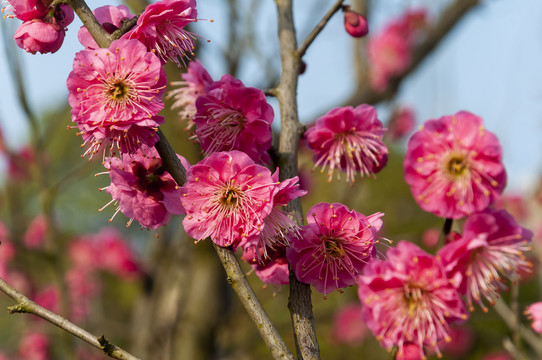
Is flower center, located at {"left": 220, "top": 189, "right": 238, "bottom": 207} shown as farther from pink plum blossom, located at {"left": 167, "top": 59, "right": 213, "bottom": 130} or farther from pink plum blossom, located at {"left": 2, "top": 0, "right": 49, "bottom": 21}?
→ pink plum blossom, located at {"left": 2, "top": 0, "right": 49, "bottom": 21}

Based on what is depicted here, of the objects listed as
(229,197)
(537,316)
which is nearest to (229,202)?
(229,197)

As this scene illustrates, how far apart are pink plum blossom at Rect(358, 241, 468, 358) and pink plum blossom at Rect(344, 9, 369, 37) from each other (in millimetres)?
875

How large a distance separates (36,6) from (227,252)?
25.6 inches

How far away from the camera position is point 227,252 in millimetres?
1019

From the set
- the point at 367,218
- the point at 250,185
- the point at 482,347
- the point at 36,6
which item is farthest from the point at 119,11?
the point at 482,347

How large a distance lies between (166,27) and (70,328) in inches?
25.0

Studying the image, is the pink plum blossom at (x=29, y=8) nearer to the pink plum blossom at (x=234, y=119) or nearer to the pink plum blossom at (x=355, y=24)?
the pink plum blossom at (x=234, y=119)

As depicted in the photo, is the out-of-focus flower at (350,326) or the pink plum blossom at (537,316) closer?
the pink plum blossom at (537,316)

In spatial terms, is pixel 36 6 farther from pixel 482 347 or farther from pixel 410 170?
pixel 482 347

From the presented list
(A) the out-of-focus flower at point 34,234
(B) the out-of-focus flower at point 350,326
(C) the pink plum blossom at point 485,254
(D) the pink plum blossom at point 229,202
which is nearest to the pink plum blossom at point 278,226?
(D) the pink plum blossom at point 229,202

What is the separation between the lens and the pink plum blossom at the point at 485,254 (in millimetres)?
883

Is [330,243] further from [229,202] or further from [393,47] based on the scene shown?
[393,47]

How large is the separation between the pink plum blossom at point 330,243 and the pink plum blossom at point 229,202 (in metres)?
0.09

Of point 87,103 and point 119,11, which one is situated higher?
point 119,11
